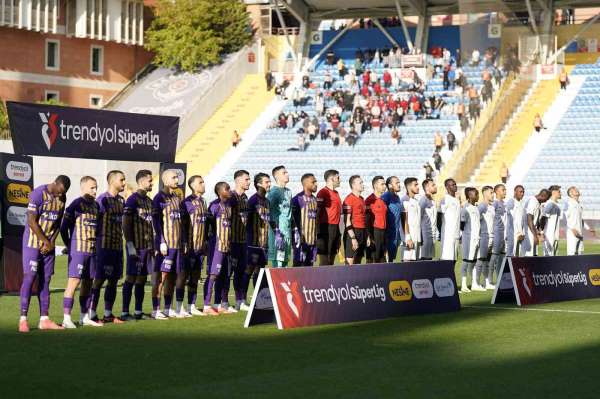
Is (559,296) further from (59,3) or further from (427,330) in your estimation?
(59,3)

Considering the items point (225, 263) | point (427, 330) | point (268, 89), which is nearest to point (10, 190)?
point (225, 263)

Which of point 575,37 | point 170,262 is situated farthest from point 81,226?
point 575,37

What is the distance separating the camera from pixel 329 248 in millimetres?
18797

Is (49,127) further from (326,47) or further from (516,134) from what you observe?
(326,47)

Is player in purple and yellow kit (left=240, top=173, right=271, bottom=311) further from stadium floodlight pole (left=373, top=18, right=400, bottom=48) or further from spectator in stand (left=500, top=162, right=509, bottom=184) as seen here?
stadium floodlight pole (left=373, top=18, right=400, bottom=48)

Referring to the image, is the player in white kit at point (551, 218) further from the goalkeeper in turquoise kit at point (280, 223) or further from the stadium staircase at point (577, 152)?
the stadium staircase at point (577, 152)

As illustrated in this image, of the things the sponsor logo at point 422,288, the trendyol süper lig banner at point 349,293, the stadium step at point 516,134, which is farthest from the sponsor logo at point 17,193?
the stadium step at point 516,134

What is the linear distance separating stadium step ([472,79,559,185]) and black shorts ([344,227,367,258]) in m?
20.1

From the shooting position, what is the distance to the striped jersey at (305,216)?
17797mm

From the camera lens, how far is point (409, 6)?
4731 centimetres

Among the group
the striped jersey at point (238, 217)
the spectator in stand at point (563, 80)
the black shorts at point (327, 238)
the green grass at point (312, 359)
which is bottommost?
the green grass at point (312, 359)

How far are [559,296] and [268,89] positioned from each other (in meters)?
32.8

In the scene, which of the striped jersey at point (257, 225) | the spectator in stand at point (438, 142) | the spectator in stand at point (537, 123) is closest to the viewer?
the striped jersey at point (257, 225)

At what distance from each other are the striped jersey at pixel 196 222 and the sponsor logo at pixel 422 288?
2951 mm
